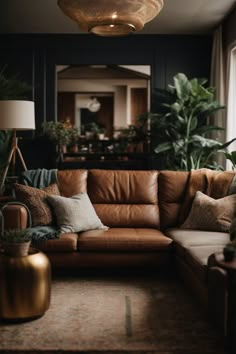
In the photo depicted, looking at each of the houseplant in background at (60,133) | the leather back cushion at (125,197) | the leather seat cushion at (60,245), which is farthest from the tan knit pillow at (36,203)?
the houseplant in background at (60,133)

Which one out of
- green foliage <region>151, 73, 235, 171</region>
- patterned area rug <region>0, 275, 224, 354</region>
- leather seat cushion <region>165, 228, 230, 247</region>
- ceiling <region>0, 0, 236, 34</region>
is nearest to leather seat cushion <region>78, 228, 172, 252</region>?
leather seat cushion <region>165, 228, 230, 247</region>

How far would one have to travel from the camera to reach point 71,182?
4469 mm

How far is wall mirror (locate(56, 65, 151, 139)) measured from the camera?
1177 cm

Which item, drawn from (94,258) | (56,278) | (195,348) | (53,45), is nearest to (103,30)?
(94,258)

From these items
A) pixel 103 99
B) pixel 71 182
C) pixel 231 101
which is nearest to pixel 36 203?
pixel 71 182

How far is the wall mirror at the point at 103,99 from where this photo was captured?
1177 cm

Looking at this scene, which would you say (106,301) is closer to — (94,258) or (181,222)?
(94,258)

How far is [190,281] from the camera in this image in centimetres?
338

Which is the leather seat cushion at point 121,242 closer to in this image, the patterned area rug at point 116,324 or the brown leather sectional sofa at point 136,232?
the brown leather sectional sofa at point 136,232

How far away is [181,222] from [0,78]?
A: 3.14m

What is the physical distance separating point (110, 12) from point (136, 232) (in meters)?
1.79

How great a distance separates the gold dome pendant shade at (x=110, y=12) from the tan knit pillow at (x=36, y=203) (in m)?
1.48

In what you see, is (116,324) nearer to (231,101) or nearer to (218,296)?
(218,296)

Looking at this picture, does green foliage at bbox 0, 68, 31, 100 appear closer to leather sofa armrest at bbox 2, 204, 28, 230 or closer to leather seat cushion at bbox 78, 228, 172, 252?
leather sofa armrest at bbox 2, 204, 28, 230
